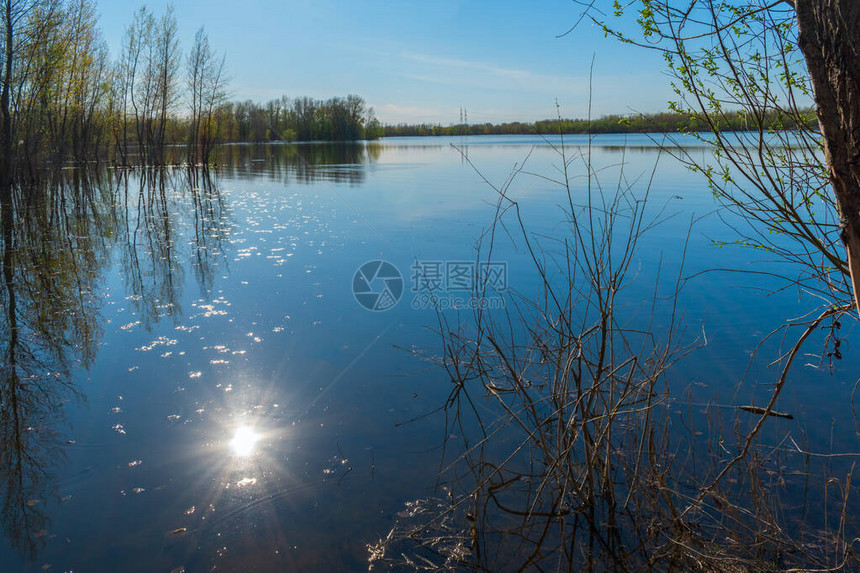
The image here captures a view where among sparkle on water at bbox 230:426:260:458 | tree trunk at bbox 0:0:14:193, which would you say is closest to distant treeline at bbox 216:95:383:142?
tree trunk at bbox 0:0:14:193

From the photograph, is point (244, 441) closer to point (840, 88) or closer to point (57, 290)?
point (840, 88)

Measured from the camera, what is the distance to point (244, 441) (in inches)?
158

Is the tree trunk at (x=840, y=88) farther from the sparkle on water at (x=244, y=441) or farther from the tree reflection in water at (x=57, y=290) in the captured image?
the tree reflection in water at (x=57, y=290)

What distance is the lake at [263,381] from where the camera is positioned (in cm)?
316

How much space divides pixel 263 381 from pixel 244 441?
3.35 feet

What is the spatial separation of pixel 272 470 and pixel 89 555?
110 centimetres

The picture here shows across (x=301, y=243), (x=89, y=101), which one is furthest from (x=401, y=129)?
(x=301, y=243)

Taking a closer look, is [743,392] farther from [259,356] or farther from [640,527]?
[259,356]

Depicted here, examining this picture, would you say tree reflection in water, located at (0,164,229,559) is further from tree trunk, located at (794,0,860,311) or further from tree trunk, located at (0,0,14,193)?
tree trunk, located at (794,0,860,311)

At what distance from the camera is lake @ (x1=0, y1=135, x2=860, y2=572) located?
10.4 feet

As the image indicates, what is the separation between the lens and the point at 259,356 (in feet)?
18.1

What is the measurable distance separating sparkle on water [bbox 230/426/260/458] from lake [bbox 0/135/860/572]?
0.02m

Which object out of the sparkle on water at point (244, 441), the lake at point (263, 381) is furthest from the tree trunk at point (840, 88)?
the sparkle on water at point (244, 441)

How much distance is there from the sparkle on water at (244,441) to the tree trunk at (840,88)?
368cm
